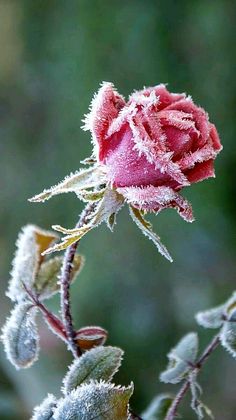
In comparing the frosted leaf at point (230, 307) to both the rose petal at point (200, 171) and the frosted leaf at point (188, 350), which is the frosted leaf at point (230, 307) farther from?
the rose petal at point (200, 171)

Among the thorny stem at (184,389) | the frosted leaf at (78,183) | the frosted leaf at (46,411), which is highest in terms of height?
the frosted leaf at (78,183)

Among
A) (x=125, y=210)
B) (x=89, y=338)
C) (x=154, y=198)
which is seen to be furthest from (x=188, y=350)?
(x=125, y=210)

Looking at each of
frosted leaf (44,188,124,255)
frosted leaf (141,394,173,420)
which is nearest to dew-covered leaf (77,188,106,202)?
frosted leaf (44,188,124,255)

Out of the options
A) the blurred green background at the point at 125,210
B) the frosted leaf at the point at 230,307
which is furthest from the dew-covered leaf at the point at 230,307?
the blurred green background at the point at 125,210

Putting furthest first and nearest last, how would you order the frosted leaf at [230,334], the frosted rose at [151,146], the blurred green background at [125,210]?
the blurred green background at [125,210]
the frosted leaf at [230,334]
the frosted rose at [151,146]

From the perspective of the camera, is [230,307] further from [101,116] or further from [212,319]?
[101,116]

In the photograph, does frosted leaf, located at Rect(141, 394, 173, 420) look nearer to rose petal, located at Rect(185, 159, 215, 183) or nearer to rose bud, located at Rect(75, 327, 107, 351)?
rose bud, located at Rect(75, 327, 107, 351)
